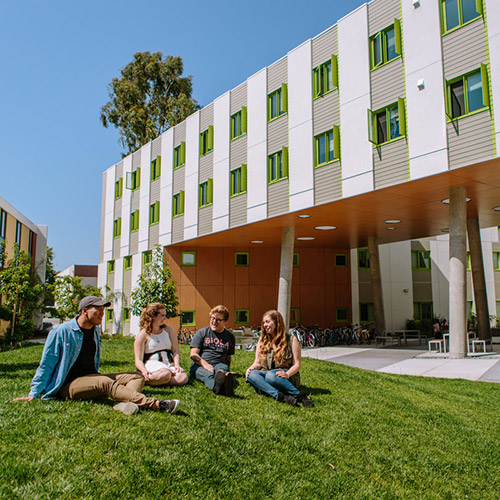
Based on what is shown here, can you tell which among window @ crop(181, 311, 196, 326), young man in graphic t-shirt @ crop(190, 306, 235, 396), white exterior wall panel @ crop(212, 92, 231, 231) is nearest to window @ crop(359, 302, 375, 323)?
window @ crop(181, 311, 196, 326)

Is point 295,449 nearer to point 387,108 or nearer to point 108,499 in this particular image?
point 108,499

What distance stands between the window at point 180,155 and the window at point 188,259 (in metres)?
4.94

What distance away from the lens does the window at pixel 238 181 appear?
2087 centimetres

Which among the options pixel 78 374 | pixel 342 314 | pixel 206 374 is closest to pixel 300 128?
pixel 206 374

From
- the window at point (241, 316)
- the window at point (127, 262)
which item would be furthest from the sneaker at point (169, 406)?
the window at point (127, 262)

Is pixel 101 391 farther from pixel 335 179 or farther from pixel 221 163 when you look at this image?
pixel 221 163

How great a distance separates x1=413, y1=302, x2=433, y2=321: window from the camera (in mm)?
32188

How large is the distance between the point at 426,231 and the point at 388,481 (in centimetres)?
2141

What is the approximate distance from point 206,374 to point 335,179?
36.6ft

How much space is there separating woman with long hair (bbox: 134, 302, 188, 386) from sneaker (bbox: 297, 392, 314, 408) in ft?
5.37

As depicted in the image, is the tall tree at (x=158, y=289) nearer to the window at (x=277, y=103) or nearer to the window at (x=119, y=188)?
the window at (x=119, y=188)

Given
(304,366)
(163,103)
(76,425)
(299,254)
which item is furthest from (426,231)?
(163,103)

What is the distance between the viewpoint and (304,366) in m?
10.1

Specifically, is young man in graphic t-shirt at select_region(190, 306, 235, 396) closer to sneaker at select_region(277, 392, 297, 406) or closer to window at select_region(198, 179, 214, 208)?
sneaker at select_region(277, 392, 297, 406)
